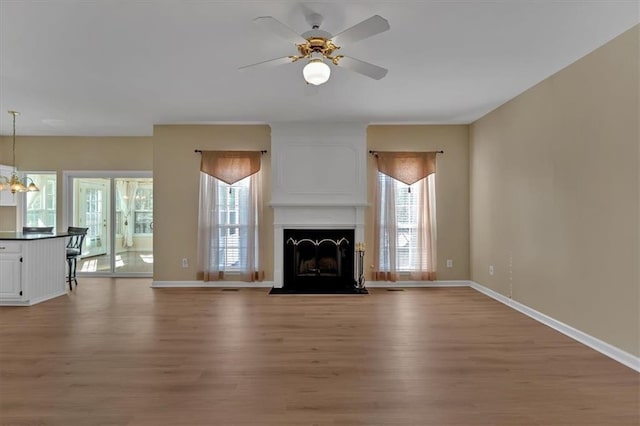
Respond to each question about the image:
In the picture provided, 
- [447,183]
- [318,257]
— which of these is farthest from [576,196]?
[318,257]

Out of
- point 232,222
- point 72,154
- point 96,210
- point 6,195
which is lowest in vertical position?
point 232,222

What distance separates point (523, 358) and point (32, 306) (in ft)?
18.6

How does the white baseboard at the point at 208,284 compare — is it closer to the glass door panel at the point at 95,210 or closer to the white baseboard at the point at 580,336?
the glass door panel at the point at 95,210

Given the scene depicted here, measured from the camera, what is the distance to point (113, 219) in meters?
7.09

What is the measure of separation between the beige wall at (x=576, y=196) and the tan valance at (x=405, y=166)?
108 cm

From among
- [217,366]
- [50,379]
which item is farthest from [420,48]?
[50,379]

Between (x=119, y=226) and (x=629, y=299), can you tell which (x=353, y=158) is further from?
(x=119, y=226)

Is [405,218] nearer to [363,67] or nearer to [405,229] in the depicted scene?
[405,229]

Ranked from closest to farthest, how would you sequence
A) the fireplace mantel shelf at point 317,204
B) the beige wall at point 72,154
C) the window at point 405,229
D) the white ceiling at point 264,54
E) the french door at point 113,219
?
the white ceiling at point 264,54
the fireplace mantel shelf at point 317,204
the window at point 405,229
the beige wall at point 72,154
the french door at point 113,219

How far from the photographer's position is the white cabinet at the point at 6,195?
6.66m

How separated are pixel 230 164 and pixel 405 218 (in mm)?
2958

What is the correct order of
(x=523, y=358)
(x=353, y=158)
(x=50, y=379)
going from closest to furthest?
(x=50, y=379) < (x=523, y=358) < (x=353, y=158)

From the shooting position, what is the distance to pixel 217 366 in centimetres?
298

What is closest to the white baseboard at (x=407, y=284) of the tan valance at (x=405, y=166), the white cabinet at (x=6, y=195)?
the tan valance at (x=405, y=166)
